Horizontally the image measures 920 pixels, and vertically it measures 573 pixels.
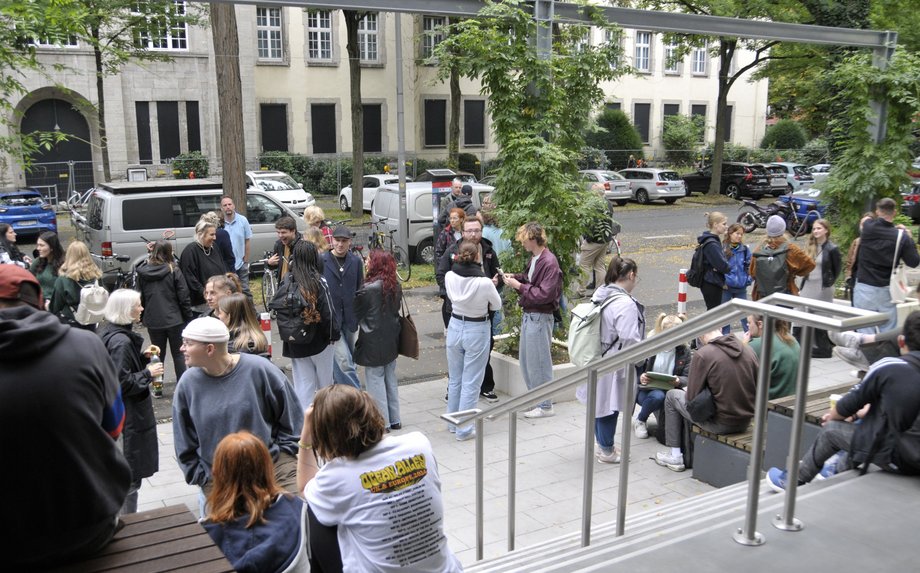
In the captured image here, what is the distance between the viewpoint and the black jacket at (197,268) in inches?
Answer: 392

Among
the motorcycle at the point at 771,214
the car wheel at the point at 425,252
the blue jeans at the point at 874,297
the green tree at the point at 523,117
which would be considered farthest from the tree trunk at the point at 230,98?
the motorcycle at the point at 771,214

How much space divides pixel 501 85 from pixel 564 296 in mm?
2615

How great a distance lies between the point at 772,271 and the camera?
32.2ft

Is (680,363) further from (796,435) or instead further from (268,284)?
(268,284)

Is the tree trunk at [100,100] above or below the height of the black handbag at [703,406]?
above

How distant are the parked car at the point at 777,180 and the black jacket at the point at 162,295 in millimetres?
30750

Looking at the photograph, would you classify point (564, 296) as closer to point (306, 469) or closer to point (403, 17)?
point (306, 469)

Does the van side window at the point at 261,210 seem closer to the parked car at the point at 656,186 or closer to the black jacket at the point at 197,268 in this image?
the black jacket at the point at 197,268

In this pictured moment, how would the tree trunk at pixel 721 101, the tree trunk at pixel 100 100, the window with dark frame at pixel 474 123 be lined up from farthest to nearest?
the window with dark frame at pixel 474 123 < the tree trunk at pixel 721 101 < the tree trunk at pixel 100 100

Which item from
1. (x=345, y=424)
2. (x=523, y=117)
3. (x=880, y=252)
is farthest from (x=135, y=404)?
(x=880, y=252)

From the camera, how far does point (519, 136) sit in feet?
31.3

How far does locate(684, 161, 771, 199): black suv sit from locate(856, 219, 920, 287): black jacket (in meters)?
26.2

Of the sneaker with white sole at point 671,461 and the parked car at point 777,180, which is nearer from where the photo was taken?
the sneaker with white sole at point 671,461

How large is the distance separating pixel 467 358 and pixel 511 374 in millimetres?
1398
